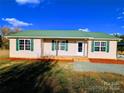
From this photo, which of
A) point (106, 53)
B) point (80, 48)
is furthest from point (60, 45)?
point (106, 53)

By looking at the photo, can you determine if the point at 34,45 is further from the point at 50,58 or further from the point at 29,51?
the point at 50,58

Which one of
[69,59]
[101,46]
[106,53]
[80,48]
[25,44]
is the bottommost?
[69,59]

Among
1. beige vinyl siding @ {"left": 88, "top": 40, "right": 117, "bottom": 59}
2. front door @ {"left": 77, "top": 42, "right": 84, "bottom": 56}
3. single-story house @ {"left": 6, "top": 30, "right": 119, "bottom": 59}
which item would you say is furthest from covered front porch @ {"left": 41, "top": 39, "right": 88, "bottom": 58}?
beige vinyl siding @ {"left": 88, "top": 40, "right": 117, "bottom": 59}

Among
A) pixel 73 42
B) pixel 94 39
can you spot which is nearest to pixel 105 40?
pixel 94 39

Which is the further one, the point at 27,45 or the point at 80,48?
the point at 80,48

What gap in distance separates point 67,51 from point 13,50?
265 inches

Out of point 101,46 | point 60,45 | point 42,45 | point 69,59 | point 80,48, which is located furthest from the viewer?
point 80,48

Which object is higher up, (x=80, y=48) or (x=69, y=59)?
(x=80, y=48)

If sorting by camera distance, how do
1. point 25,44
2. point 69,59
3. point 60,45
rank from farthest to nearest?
1. point 60,45
2. point 25,44
3. point 69,59

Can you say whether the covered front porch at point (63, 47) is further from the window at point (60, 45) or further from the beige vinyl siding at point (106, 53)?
the beige vinyl siding at point (106, 53)

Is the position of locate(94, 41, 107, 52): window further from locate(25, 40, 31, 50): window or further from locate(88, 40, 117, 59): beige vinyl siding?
locate(25, 40, 31, 50): window

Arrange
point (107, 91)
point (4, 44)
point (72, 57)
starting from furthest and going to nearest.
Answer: point (4, 44) < point (72, 57) < point (107, 91)

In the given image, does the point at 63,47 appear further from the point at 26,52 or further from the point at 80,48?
the point at 26,52

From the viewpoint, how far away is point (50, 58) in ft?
63.3
